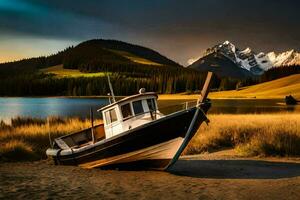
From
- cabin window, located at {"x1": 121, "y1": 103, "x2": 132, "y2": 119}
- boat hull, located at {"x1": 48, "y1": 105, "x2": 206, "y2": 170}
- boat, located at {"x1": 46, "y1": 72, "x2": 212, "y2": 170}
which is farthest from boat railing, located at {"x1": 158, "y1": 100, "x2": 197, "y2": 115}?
cabin window, located at {"x1": 121, "y1": 103, "x2": 132, "y2": 119}

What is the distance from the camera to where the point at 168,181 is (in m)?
15.7

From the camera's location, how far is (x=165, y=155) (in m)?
17.4

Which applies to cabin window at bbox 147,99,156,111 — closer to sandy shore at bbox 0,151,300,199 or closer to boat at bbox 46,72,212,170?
boat at bbox 46,72,212,170

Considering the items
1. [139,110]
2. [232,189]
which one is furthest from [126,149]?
[232,189]

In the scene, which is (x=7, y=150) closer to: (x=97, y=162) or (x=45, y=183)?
(x=97, y=162)

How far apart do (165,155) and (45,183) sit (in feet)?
15.2

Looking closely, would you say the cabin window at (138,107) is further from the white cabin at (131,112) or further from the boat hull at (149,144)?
the boat hull at (149,144)

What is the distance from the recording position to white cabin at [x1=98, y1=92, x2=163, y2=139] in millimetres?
18609

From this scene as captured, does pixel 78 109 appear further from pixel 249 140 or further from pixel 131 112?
pixel 131 112

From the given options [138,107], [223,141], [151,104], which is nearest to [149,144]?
[138,107]

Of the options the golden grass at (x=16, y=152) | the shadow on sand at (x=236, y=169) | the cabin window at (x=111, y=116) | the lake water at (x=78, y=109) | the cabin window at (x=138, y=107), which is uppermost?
the cabin window at (x=138, y=107)

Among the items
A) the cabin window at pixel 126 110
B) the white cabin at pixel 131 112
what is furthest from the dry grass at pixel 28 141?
the cabin window at pixel 126 110

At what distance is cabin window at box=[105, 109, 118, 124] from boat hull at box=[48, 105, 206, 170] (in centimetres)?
133

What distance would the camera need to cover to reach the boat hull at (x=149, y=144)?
56.1ft
